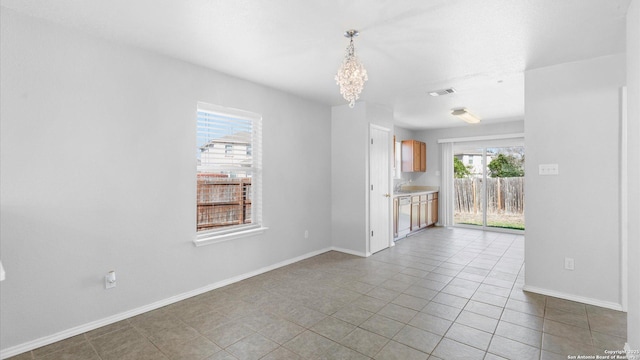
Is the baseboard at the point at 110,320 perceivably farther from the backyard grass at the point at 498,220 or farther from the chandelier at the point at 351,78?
the backyard grass at the point at 498,220

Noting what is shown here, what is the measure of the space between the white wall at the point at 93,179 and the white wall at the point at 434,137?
215 inches

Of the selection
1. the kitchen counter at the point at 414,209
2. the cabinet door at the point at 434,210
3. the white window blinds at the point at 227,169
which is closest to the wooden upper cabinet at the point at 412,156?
the kitchen counter at the point at 414,209

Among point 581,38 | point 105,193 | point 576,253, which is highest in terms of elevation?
point 581,38

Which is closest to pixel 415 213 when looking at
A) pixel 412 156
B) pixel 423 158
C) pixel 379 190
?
pixel 412 156

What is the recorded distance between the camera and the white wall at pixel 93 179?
2.17 meters

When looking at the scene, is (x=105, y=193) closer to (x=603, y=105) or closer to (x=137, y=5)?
(x=137, y=5)

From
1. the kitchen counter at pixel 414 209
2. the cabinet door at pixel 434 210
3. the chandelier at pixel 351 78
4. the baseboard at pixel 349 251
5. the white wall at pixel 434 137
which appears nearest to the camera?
the chandelier at pixel 351 78

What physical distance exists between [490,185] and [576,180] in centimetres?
424

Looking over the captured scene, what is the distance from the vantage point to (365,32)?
247cm

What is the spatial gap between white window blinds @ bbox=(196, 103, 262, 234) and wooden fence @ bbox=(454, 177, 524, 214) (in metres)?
5.60

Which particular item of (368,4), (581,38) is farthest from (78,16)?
(581,38)

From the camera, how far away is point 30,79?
7.28 ft

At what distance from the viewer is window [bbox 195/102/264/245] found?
11.0 feet

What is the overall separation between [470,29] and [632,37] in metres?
1.01
